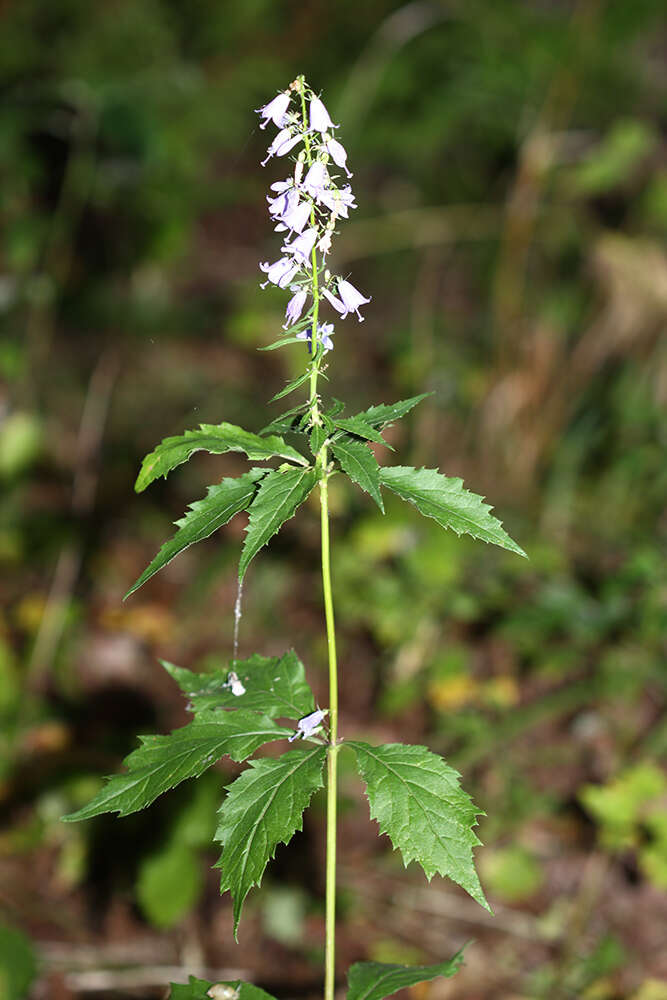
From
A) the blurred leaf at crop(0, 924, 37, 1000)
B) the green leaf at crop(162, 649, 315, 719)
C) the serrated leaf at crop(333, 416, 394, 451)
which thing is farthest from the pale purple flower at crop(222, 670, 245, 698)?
the blurred leaf at crop(0, 924, 37, 1000)

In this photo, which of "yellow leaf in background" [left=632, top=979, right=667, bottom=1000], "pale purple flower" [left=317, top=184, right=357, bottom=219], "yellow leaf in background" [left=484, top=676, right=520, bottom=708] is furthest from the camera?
"yellow leaf in background" [left=484, top=676, right=520, bottom=708]

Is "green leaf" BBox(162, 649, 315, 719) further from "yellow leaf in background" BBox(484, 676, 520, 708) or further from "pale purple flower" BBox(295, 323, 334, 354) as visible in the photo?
"yellow leaf in background" BBox(484, 676, 520, 708)

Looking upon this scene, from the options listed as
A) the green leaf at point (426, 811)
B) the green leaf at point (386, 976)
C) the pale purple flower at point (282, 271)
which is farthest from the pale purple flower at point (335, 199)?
the green leaf at point (386, 976)

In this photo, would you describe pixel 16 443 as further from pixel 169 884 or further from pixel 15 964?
pixel 15 964

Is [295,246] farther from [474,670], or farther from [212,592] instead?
[212,592]

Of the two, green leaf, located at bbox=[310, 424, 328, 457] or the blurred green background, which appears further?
the blurred green background

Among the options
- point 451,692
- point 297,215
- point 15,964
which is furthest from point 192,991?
point 451,692

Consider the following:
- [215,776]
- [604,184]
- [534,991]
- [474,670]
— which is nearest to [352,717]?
[474,670]

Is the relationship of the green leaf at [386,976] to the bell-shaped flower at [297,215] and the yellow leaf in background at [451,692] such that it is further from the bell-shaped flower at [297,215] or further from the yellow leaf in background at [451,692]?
the yellow leaf in background at [451,692]
